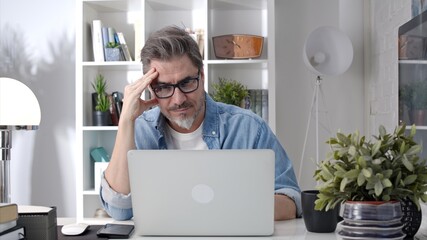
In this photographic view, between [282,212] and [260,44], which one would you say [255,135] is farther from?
[260,44]

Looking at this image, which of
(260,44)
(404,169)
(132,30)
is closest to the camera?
(404,169)

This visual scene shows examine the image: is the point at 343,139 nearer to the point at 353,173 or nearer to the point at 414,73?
the point at 353,173

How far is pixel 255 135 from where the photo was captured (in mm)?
2344

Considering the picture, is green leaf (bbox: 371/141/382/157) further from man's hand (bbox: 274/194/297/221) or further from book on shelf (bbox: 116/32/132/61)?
book on shelf (bbox: 116/32/132/61)

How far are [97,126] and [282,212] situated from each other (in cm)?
225

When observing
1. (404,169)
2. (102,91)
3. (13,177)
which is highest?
(102,91)

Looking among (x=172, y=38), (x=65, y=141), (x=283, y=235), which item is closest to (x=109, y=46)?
(x=65, y=141)

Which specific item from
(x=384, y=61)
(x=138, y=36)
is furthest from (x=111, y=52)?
(x=384, y=61)

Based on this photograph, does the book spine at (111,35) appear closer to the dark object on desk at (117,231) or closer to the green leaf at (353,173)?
the dark object on desk at (117,231)

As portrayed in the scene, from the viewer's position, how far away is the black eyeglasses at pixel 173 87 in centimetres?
226

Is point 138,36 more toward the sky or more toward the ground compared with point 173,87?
more toward the sky

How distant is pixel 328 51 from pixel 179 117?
1827mm

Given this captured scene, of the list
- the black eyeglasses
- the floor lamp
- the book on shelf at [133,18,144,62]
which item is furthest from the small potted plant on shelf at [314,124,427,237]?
the book on shelf at [133,18,144,62]

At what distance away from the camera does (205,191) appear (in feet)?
5.27
